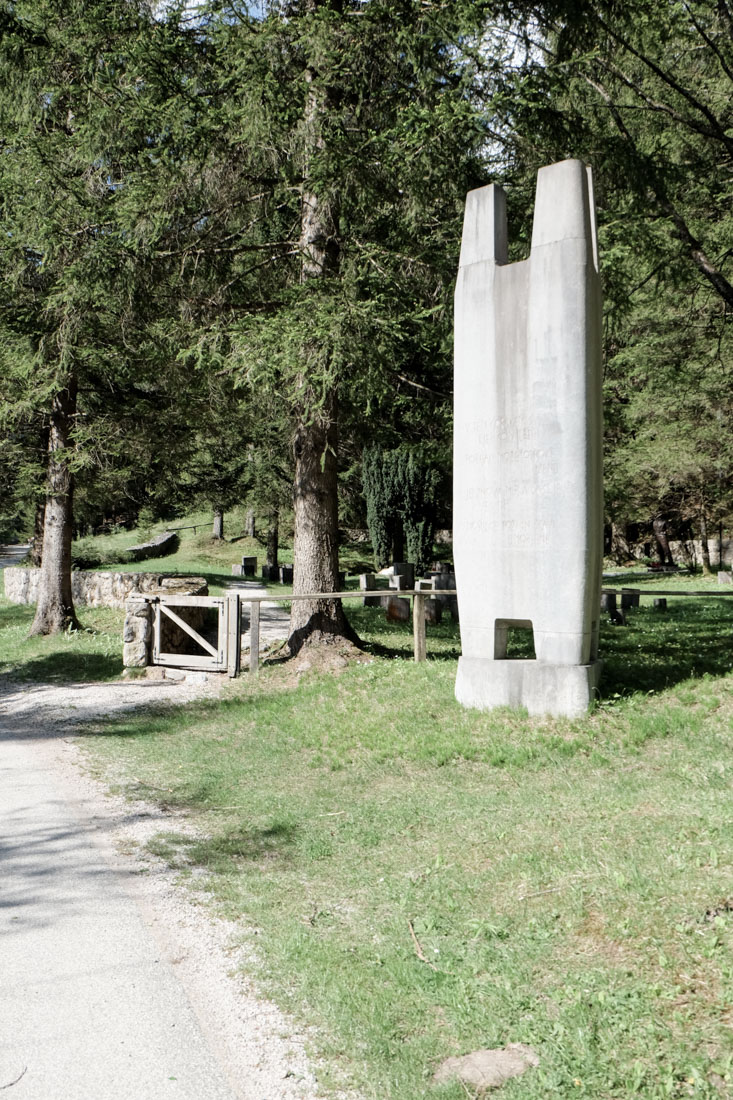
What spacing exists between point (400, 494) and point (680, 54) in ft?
56.6

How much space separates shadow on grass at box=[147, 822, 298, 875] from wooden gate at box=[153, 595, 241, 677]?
20.4 feet

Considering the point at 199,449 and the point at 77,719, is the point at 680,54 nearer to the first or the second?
the point at 199,449

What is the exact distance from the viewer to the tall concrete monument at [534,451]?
26.3 ft

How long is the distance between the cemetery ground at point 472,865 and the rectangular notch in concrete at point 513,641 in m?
0.73

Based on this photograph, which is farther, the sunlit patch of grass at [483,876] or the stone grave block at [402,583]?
the stone grave block at [402,583]

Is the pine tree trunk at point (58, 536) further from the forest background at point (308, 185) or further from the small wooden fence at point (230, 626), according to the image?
the small wooden fence at point (230, 626)

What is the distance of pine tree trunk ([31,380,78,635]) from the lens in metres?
17.0

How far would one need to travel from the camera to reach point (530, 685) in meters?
8.17

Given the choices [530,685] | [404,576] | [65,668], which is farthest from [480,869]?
[404,576]

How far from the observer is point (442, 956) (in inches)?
162

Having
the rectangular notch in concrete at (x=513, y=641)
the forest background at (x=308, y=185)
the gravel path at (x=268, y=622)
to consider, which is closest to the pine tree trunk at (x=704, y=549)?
the gravel path at (x=268, y=622)

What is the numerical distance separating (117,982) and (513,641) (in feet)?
37.8

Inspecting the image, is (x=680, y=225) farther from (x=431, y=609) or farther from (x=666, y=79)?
(x=431, y=609)

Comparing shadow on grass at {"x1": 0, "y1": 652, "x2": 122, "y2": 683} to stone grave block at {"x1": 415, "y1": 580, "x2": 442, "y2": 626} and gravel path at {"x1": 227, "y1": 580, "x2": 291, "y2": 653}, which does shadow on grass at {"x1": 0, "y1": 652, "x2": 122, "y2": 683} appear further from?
stone grave block at {"x1": 415, "y1": 580, "x2": 442, "y2": 626}
